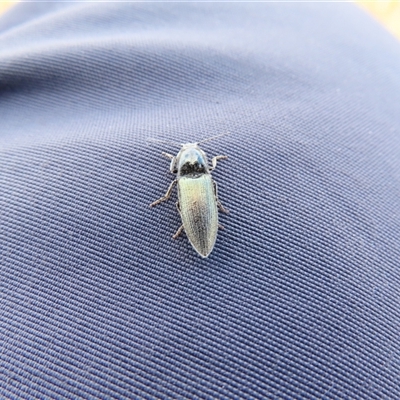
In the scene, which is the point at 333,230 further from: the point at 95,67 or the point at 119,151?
the point at 95,67

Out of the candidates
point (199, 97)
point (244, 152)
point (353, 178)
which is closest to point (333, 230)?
point (353, 178)

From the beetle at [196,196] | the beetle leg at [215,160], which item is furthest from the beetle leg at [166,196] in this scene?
the beetle leg at [215,160]

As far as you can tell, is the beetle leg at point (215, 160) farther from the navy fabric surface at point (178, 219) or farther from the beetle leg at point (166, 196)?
the beetle leg at point (166, 196)

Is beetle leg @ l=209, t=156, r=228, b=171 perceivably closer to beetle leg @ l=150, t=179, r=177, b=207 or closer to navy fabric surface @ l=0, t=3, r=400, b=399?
navy fabric surface @ l=0, t=3, r=400, b=399

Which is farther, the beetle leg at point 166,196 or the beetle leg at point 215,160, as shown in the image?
the beetle leg at point 215,160

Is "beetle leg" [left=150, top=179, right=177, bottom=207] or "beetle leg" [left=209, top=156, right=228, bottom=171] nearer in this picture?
"beetle leg" [left=150, top=179, right=177, bottom=207]

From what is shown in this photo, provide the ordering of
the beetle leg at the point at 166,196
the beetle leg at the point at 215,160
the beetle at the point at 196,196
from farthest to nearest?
the beetle leg at the point at 215,160
the beetle leg at the point at 166,196
the beetle at the point at 196,196

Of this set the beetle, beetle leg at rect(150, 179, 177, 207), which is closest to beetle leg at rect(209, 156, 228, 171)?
the beetle
